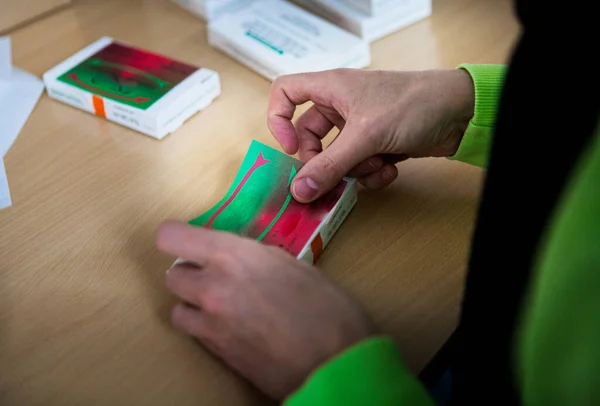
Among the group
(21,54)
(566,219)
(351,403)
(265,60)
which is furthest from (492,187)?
(21,54)

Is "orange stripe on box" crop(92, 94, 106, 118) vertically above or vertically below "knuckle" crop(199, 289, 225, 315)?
below

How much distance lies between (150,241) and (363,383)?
0.96 ft

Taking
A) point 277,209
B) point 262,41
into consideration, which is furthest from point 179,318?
point 262,41

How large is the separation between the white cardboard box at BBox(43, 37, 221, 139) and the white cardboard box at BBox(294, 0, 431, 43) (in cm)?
23

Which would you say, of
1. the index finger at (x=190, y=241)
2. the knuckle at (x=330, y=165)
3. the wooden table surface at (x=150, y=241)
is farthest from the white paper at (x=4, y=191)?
the knuckle at (x=330, y=165)

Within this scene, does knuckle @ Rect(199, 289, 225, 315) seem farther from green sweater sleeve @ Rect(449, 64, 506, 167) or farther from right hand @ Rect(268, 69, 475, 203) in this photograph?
green sweater sleeve @ Rect(449, 64, 506, 167)

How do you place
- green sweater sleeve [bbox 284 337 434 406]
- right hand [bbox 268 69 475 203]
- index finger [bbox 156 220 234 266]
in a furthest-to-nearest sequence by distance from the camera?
right hand [bbox 268 69 475 203] → index finger [bbox 156 220 234 266] → green sweater sleeve [bbox 284 337 434 406]

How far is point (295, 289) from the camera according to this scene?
50cm

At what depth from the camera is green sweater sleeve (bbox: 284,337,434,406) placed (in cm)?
43

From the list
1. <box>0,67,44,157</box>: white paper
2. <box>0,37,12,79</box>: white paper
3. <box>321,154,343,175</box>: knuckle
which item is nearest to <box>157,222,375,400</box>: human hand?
<box>321,154,343,175</box>: knuckle

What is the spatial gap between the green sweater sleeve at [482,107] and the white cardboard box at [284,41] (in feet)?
0.70

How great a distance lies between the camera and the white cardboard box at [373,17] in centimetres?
91

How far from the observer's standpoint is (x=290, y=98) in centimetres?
73

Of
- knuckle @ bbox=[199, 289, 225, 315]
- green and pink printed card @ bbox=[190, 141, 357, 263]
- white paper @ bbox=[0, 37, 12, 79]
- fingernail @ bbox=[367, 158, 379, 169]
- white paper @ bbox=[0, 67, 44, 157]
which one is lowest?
white paper @ bbox=[0, 67, 44, 157]
